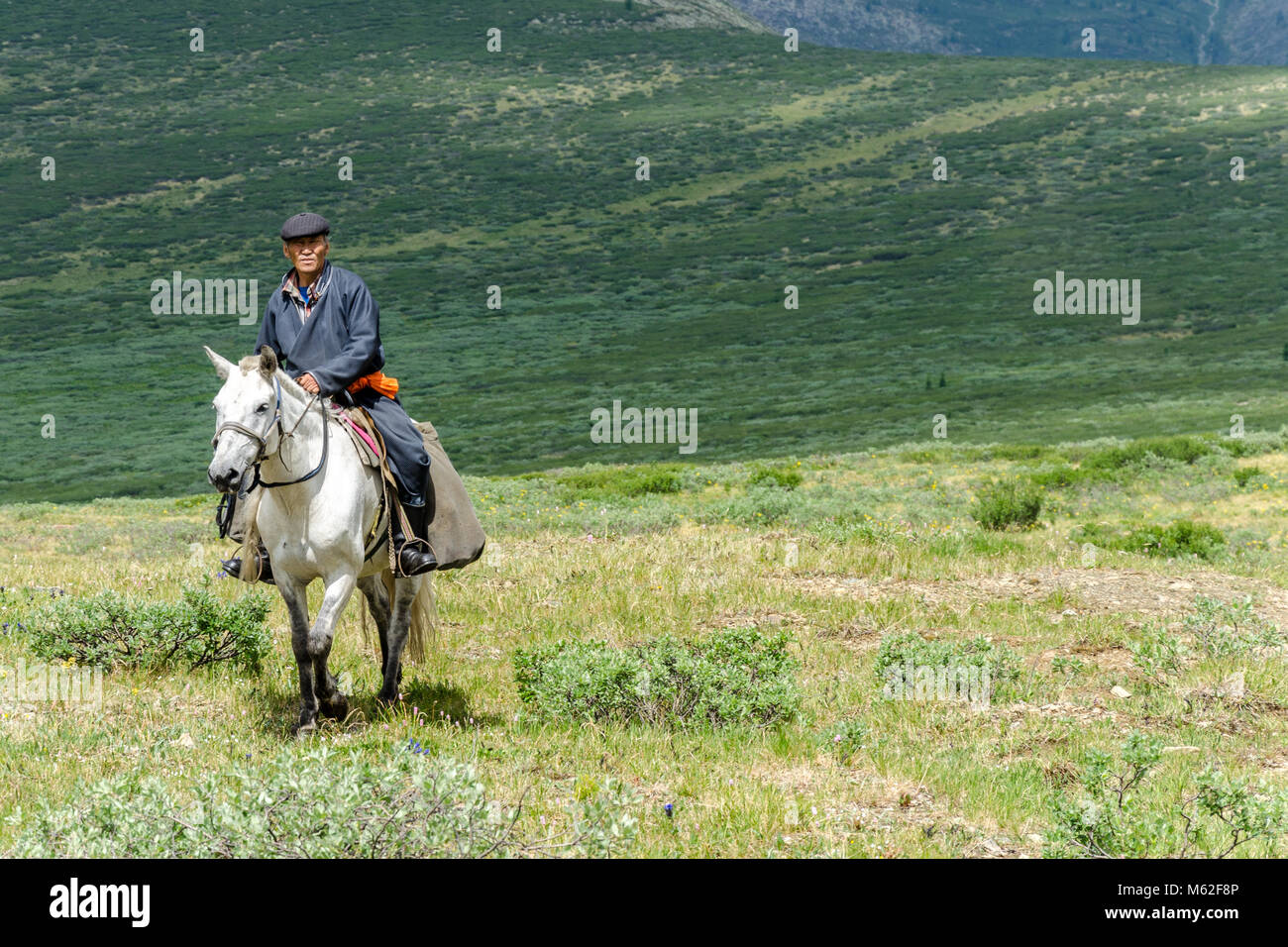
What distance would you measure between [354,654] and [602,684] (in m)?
2.66

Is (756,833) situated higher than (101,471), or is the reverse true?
(756,833)

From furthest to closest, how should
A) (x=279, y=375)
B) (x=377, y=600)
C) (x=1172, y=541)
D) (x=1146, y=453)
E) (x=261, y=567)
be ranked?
(x=1146, y=453) < (x=1172, y=541) < (x=377, y=600) < (x=261, y=567) < (x=279, y=375)

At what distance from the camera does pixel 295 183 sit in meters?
110

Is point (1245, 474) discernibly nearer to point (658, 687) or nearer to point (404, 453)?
point (658, 687)

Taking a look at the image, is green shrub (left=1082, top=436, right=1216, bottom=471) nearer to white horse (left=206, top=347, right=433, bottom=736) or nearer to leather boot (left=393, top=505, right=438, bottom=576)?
leather boot (left=393, top=505, right=438, bottom=576)

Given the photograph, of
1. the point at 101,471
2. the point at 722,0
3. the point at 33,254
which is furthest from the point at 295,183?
the point at 722,0

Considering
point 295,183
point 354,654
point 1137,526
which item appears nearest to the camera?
point 354,654

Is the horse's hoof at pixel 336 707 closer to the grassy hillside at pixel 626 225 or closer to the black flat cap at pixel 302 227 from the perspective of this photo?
the black flat cap at pixel 302 227

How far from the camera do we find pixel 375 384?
8.23 meters

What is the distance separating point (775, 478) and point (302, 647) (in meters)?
21.1

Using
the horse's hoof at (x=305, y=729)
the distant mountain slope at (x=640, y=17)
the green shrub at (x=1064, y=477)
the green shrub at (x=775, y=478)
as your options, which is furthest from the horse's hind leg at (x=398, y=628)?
the distant mountain slope at (x=640, y=17)

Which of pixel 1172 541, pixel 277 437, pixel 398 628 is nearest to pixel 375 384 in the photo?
pixel 277 437

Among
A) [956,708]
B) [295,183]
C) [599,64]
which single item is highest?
[599,64]
